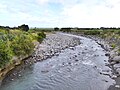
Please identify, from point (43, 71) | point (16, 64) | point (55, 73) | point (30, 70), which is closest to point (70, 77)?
point (55, 73)

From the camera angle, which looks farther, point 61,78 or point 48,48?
point 48,48

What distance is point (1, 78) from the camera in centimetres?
2358

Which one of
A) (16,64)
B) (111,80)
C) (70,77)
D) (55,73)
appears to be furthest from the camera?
(16,64)

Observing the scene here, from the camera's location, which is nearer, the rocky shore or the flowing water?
A: the flowing water

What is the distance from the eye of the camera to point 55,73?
26.4m

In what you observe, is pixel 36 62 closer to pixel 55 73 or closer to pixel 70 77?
pixel 55 73

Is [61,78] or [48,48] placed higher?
[48,48]

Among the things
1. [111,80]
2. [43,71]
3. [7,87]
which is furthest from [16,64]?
[111,80]

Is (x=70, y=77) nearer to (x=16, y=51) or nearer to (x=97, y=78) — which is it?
(x=97, y=78)

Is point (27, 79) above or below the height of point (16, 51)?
below

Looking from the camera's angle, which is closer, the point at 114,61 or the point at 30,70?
the point at 30,70

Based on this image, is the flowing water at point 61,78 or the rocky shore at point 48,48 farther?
the rocky shore at point 48,48

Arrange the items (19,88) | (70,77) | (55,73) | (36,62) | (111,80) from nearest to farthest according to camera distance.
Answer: (19,88) < (111,80) < (70,77) < (55,73) < (36,62)

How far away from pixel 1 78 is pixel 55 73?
6.59 metres
